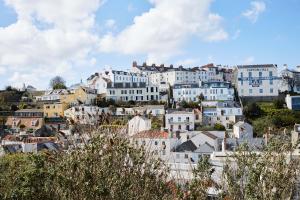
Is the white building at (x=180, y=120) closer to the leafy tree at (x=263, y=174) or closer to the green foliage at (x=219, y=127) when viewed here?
the green foliage at (x=219, y=127)

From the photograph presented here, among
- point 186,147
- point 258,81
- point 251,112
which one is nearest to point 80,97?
point 251,112

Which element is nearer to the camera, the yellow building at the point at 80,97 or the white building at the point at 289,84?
the yellow building at the point at 80,97

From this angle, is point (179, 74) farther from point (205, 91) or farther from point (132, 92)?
point (132, 92)

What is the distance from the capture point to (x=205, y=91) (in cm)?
6450

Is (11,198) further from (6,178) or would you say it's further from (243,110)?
(243,110)

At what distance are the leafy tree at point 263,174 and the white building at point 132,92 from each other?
58.3 meters

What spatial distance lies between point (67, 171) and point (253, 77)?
62296mm

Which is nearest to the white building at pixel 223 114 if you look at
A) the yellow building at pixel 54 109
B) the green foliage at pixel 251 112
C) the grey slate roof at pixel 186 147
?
the green foliage at pixel 251 112

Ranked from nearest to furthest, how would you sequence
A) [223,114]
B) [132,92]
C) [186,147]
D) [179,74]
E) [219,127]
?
[186,147] < [219,127] < [223,114] < [132,92] < [179,74]

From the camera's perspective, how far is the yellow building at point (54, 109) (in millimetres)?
58225

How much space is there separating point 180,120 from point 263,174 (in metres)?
43.6

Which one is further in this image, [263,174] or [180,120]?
[180,120]

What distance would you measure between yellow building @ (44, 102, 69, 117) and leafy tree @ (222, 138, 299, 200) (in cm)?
5355

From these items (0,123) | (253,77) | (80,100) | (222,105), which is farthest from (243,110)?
(0,123)
